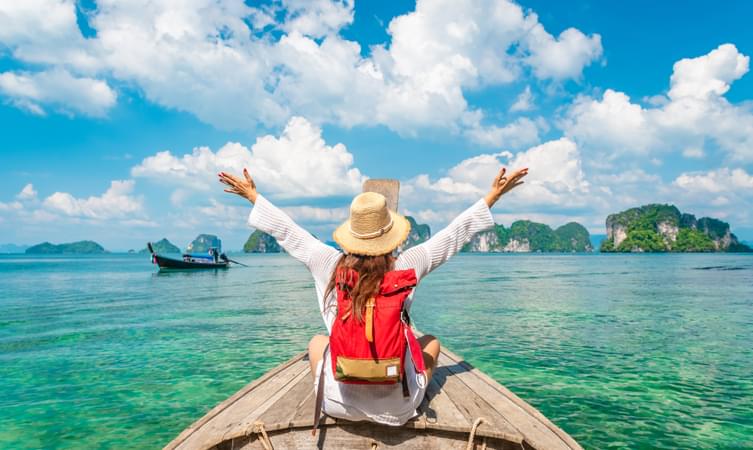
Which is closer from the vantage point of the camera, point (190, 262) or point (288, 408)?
point (288, 408)

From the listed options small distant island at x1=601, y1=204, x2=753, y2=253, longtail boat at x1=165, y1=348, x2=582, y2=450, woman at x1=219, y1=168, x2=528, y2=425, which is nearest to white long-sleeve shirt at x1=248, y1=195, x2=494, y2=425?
woman at x1=219, y1=168, x2=528, y2=425

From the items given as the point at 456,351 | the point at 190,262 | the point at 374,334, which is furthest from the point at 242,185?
the point at 190,262

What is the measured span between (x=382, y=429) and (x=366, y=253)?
1.31 metres

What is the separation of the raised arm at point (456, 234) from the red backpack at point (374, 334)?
0.42 m

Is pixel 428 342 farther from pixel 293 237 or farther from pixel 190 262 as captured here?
pixel 190 262

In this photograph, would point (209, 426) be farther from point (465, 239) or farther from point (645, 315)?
point (645, 315)

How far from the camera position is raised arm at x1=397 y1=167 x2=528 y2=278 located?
Answer: 3.54m

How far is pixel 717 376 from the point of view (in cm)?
924

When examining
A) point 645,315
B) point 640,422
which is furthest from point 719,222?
point 640,422

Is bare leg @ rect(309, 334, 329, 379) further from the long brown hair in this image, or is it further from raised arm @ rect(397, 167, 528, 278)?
raised arm @ rect(397, 167, 528, 278)

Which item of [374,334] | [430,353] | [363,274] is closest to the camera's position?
[374,334]

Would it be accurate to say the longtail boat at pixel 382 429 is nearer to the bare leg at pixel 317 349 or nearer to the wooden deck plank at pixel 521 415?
the wooden deck plank at pixel 521 415

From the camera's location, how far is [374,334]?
300 cm

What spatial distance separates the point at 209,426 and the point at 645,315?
1827 centimetres
